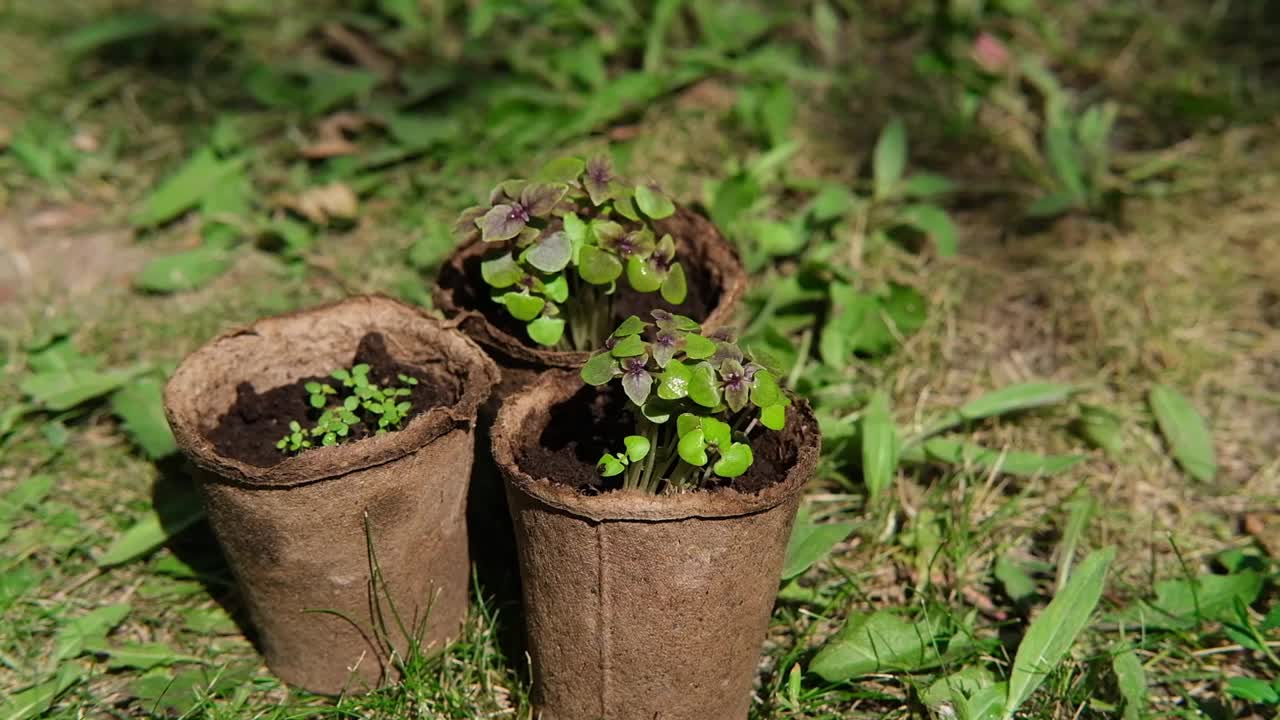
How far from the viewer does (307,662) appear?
228 cm

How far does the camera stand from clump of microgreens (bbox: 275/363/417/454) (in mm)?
2141

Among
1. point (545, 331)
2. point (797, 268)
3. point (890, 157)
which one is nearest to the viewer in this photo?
point (545, 331)

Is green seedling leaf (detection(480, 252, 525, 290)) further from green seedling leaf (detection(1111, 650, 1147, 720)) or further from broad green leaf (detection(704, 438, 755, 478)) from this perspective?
green seedling leaf (detection(1111, 650, 1147, 720))

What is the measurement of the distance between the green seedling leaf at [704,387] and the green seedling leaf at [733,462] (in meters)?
0.09

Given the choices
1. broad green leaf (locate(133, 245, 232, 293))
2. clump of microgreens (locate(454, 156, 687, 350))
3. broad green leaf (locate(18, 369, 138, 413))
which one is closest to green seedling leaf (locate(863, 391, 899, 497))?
clump of microgreens (locate(454, 156, 687, 350))

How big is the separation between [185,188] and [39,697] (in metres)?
1.85

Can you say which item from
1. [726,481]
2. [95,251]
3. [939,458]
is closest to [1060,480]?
[939,458]

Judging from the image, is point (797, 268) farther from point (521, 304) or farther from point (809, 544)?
point (521, 304)

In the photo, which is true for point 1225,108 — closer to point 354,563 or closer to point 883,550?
point 883,550

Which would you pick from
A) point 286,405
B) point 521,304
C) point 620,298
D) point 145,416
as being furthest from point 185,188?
point 521,304

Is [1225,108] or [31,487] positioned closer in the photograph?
[31,487]

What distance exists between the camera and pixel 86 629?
7.89 feet

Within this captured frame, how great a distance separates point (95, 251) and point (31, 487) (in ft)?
3.57

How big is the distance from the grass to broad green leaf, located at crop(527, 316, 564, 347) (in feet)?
1.93
